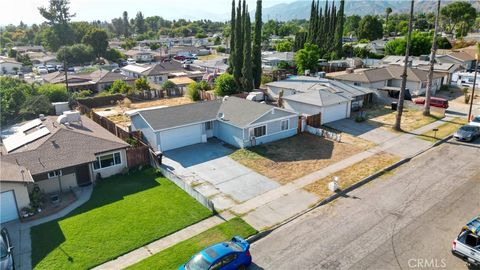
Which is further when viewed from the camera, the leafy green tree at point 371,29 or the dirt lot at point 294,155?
the leafy green tree at point 371,29

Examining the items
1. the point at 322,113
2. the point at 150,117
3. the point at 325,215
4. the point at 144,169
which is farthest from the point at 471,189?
the point at 150,117

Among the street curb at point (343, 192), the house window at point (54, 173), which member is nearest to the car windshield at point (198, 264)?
the street curb at point (343, 192)

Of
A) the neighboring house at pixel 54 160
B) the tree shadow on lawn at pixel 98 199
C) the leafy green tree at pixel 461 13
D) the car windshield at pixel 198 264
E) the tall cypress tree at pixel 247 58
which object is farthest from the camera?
the leafy green tree at pixel 461 13

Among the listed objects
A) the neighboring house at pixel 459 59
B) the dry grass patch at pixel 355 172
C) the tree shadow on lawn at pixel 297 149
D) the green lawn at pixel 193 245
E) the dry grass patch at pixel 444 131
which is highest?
the neighboring house at pixel 459 59

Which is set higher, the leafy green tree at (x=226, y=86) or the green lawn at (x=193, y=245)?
the leafy green tree at (x=226, y=86)

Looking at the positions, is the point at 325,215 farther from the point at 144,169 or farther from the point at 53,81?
the point at 53,81

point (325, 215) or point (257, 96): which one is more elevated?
point (257, 96)

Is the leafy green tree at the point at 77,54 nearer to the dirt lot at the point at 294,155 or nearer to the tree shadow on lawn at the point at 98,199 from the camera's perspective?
the tree shadow on lawn at the point at 98,199
